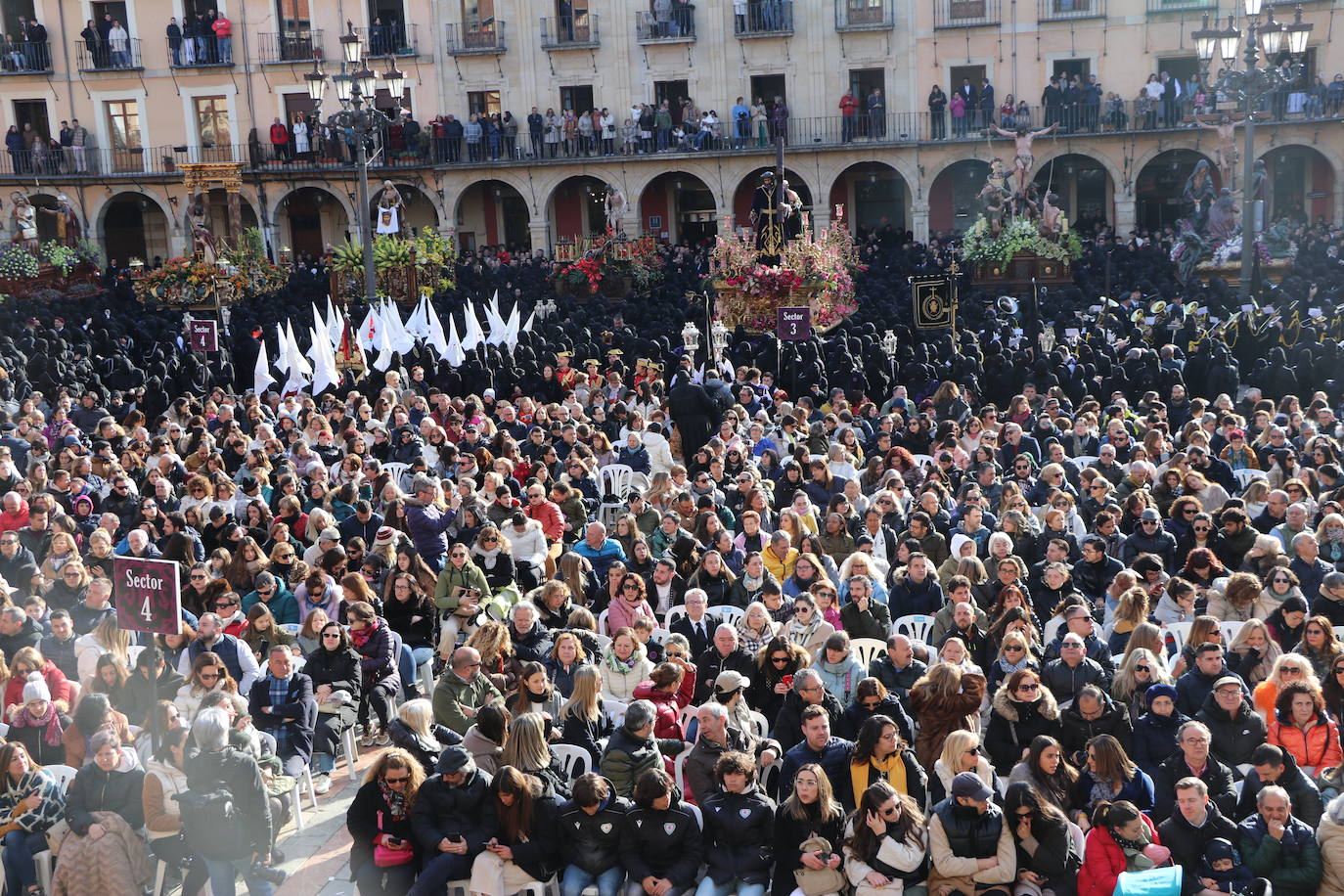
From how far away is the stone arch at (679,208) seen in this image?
126ft

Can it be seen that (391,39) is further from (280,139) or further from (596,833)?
(596,833)

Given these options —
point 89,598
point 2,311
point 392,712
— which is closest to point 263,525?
point 89,598

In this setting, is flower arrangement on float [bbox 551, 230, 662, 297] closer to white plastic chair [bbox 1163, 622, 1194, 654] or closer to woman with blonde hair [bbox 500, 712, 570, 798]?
white plastic chair [bbox 1163, 622, 1194, 654]

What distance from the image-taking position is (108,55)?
37750 mm

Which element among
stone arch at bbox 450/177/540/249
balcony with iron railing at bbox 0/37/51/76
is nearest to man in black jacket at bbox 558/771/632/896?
stone arch at bbox 450/177/540/249

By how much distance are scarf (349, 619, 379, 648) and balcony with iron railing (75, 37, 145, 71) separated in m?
32.5

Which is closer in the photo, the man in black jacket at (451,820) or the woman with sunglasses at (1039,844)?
the woman with sunglasses at (1039,844)

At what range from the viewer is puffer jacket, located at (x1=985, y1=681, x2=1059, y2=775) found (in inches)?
293

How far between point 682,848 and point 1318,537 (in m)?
5.48

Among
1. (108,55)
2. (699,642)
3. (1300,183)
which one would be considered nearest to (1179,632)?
(699,642)

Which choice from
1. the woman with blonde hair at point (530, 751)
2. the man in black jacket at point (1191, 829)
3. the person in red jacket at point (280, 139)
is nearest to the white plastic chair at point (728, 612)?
the woman with blonde hair at point (530, 751)

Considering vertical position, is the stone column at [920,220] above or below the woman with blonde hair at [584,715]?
above

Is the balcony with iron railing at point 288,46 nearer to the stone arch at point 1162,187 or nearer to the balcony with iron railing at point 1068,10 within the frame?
the balcony with iron railing at point 1068,10

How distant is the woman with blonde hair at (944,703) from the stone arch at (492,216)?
32240 millimetres
